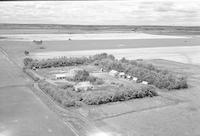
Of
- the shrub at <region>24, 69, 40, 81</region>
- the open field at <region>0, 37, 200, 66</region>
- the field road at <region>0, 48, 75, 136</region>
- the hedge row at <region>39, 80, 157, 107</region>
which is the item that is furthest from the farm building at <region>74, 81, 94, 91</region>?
the open field at <region>0, 37, 200, 66</region>

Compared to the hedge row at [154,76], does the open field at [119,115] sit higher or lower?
lower

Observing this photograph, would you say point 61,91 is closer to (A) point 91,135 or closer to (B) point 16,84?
(B) point 16,84

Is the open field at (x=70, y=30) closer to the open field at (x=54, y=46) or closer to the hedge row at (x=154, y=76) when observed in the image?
the open field at (x=54, y=46)

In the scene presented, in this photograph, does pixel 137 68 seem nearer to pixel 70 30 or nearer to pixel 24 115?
pixel 24 115

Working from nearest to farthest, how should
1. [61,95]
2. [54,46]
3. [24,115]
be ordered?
[24,115], [61,95], [54,46]

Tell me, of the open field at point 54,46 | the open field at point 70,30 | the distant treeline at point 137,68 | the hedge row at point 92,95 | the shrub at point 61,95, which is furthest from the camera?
the open field at point 70,30

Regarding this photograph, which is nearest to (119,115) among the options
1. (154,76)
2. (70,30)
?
(154,76)

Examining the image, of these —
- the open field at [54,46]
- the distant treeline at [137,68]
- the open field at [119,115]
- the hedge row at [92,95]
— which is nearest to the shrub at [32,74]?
the open field at [119,115]
